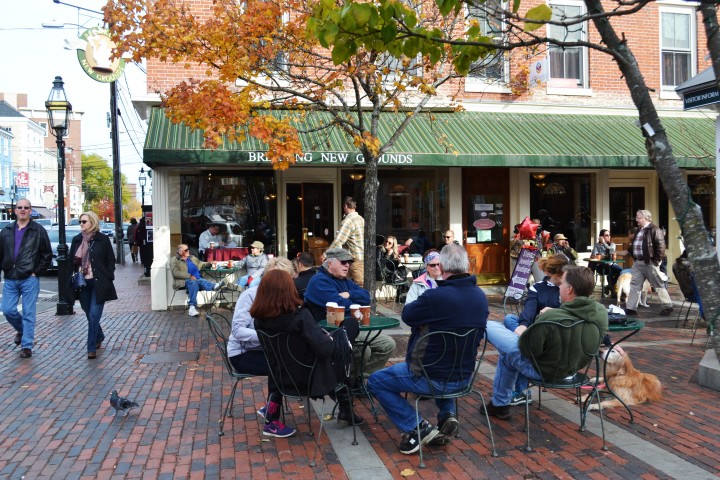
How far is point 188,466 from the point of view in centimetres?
438

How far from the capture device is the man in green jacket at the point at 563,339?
4590mm

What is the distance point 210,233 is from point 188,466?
871cm

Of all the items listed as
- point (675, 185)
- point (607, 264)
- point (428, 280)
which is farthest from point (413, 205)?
point (675, 185)

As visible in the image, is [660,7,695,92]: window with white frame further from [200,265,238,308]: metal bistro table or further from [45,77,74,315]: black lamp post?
[45,77,74,315]: black lamp post

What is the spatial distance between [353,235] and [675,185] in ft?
15.5

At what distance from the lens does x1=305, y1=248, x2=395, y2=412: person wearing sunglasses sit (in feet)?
17.9

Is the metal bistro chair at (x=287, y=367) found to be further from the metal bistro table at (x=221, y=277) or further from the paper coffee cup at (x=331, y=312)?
the metal bistro table at (x=221, y=277)

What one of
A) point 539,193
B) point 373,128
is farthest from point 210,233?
point 539,193

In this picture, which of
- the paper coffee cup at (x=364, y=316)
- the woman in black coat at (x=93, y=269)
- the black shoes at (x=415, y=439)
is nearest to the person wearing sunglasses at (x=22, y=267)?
the woman in black coat at (x=93, y=269)

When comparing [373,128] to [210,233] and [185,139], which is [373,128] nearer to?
[185,139]

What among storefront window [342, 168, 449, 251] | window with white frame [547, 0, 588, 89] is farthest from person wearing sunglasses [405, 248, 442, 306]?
window with white frame [547, 0, 588, 89]

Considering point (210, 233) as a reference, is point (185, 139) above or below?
above

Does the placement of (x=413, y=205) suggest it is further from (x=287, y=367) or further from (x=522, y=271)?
(x=287, y=367)

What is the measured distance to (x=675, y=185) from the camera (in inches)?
228
